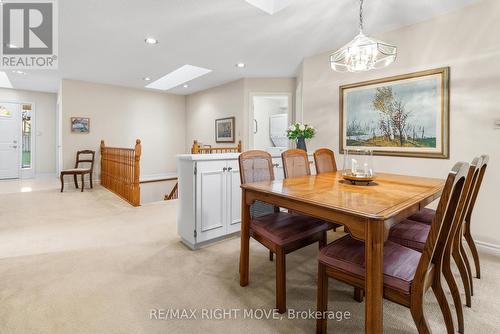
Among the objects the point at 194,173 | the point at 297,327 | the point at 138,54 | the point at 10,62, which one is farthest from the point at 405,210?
the point at 10,62

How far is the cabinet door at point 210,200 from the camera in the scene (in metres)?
2.48

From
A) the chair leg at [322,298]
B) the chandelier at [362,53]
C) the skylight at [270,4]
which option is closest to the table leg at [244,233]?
the chair leg at [322,298]

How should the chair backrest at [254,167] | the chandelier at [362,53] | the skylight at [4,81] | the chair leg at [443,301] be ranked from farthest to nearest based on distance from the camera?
the skylight at [4,81]
the chandelier at [362,53]
the chair backrest at [254,167]
the chair leg at [443,301]

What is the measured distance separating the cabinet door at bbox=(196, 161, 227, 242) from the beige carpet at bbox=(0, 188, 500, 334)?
0.18 metres

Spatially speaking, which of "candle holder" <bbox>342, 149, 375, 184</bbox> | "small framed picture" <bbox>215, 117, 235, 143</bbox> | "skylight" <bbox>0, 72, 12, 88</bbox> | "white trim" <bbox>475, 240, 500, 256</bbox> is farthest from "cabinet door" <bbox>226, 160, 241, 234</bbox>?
"skylight" <bbox>0, 72, 12, 88</bbox>

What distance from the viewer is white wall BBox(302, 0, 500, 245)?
8.20ft

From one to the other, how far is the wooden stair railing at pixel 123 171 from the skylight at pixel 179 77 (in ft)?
6.30

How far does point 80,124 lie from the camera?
5.91 metres

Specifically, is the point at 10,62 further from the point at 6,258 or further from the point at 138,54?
the point at 6,258

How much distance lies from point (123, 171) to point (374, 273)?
462 centimetres

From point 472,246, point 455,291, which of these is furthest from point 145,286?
point 472,246

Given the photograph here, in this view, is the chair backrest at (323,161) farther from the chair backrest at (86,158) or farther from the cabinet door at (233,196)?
the chair backrest at (86,158)

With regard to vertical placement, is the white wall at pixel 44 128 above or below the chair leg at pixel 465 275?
above

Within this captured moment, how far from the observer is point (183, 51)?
401cm
